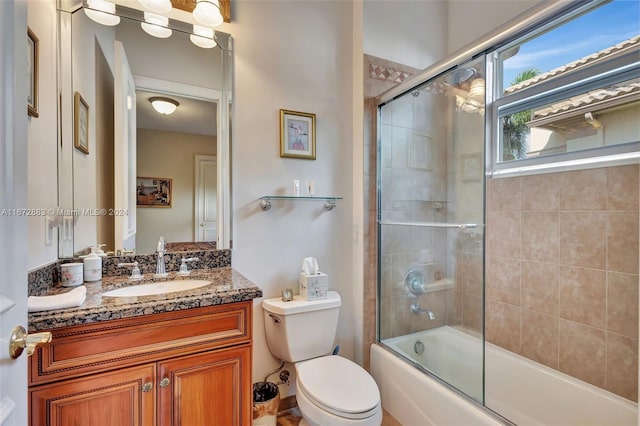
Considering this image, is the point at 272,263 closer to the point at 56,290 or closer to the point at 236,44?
the point at 56,290

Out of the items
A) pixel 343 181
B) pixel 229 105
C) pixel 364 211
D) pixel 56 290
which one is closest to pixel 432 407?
pixel 364 211

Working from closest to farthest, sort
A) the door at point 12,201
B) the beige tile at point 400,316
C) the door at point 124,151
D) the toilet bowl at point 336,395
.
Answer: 1. the door at point 12,201
2. the toilet bowl at point 336,395
3. the door at point 124,151
4. the beige tile at point 400,316

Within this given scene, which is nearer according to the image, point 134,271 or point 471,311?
point 134,271

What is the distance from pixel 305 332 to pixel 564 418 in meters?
1.36

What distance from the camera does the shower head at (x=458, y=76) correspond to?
5.36 feet

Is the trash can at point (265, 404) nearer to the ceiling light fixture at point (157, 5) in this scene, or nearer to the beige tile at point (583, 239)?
the beige tile at point (583, 239)

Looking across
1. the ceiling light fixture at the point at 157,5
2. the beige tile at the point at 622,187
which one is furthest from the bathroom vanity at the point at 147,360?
the beige tile at the point at 622,187

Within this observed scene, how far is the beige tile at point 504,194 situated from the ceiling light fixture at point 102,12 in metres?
2.31

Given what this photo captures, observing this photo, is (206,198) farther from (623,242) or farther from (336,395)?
(623,242)

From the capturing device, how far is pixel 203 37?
5.65ft

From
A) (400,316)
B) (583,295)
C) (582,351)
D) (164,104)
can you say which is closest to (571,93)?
(583,295)

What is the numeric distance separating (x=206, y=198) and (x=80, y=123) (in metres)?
0.65

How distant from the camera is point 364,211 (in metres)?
2.05

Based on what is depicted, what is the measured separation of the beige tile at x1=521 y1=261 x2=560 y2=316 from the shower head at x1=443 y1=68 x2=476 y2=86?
3.67 feet
